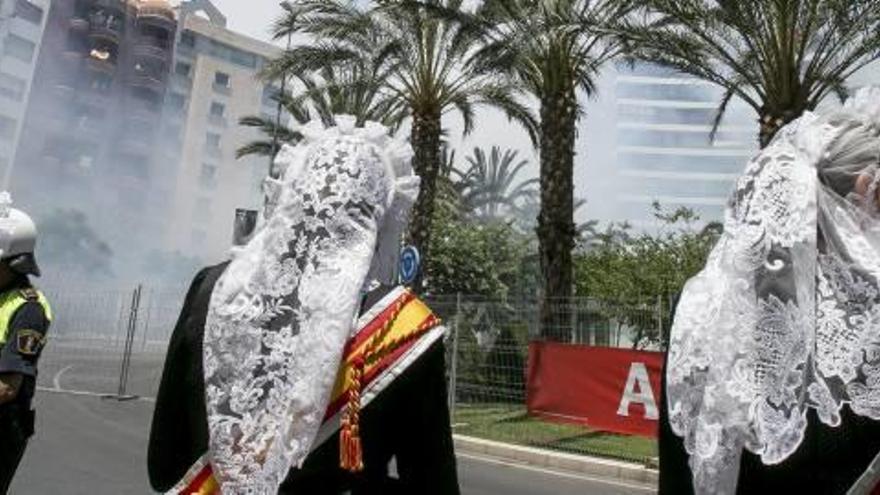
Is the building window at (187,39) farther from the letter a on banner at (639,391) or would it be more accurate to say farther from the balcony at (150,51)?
the letter a on banner at (639,391)

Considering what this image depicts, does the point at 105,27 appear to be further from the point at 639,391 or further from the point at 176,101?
the point at 639,391

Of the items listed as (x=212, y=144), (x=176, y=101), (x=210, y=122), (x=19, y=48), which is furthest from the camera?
(x=210, y=122)

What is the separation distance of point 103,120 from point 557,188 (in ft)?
138

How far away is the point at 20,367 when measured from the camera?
12.1 feet

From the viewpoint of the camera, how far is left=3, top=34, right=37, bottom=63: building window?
42.9 meters

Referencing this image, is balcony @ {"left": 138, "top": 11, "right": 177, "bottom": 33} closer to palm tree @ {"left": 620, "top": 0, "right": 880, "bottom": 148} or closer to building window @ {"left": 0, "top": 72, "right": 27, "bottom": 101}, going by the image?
building window @ {"left": 0, "top": 72, "right": 27, "bottom": 101}

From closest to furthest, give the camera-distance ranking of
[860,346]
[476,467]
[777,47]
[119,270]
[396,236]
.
Result: [860,346], [396,236], [476,467], [777,47], [119,270]

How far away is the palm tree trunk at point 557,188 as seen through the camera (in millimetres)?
16438

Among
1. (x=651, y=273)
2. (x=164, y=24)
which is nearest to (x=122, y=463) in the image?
(x=651, y=273)

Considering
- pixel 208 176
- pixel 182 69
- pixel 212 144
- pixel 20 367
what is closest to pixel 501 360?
pixel 20 367

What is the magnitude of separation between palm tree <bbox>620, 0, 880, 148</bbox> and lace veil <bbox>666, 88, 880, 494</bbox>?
439 inches

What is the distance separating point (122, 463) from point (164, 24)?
53.4 meters

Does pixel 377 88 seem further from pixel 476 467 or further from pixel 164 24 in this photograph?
pixel 164 24

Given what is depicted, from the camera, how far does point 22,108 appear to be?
151 ft
